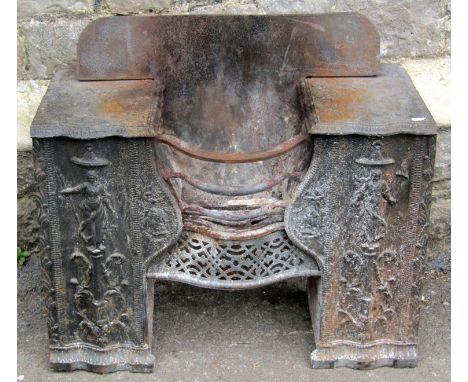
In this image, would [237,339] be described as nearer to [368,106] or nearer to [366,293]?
[366,293]

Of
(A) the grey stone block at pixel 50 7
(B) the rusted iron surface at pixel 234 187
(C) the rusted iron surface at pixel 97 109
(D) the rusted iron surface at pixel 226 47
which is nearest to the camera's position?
(C) the rusted iron surface at pixel 97 109

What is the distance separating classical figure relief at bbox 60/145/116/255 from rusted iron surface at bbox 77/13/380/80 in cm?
50

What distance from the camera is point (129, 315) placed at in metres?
2.66

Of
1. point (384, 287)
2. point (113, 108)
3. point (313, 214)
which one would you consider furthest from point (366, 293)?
point (113, 108)

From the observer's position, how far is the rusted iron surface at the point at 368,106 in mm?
2434

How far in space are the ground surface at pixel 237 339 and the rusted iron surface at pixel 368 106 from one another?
2.82ft

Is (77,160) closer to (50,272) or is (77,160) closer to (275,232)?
(50,272)

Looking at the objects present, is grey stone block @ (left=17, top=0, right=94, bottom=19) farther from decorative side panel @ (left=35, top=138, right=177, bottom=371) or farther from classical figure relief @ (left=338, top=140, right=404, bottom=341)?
classical figure relief @ (left=338, top=140, right=404, bottom=341)

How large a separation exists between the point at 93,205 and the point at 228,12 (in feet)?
3.63

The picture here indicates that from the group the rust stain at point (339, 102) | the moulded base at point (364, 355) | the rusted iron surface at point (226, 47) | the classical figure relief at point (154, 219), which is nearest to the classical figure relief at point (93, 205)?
the classical figure relief at point (154, 219)

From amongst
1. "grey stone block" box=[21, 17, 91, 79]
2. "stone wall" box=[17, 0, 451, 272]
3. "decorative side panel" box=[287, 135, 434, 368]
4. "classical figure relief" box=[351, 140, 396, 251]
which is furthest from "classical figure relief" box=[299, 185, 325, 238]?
"grey stone block" box=[21, 17, 91, 79]

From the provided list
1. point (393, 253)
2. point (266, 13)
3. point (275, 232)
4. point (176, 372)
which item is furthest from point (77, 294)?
point (266, 13)

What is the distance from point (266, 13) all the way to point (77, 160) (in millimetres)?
1131

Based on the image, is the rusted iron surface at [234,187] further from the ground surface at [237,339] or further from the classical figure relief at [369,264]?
the ground surface at [237,339]
